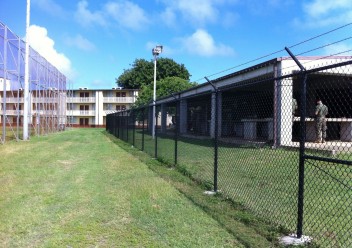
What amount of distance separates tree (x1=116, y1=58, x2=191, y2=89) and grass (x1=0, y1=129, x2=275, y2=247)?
2434 inches

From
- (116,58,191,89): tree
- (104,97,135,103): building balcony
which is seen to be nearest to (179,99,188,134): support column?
(116,58,191,89): tree

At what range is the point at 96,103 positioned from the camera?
253ft

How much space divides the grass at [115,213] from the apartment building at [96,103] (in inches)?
2654

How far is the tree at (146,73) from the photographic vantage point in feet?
230

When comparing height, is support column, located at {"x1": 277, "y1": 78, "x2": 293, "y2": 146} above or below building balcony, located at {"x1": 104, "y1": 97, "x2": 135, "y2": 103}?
below

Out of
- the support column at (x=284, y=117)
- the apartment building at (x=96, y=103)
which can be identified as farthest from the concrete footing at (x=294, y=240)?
the apartment building at (x=96, y=103)

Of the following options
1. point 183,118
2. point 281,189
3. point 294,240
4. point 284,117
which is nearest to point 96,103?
point 183,118

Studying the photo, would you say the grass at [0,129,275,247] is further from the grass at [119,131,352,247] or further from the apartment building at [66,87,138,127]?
the apartment building at [66,87,138,127]

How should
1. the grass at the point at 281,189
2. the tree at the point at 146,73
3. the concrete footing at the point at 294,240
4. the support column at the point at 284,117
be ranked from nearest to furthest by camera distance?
1. the concrete footing at the point at 294,240
2. the grass at the point at 281,189
3. the support column at the point at 284,117
4. the tree at the point at 146,73

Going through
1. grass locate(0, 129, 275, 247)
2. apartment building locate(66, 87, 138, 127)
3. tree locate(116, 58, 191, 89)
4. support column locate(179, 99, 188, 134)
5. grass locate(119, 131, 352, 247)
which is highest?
tree locate(116, 58, 191, 89)

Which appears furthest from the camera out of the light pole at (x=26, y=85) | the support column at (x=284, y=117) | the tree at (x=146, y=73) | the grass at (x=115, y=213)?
the tree at (x=146, y=73)

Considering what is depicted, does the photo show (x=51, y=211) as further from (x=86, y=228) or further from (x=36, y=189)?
(x=36, y=189)

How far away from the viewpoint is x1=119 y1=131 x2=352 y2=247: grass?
15.6ft

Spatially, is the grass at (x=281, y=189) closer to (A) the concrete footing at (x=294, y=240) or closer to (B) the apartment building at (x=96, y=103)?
(A) the concrete footing at (x=294, y=240)
